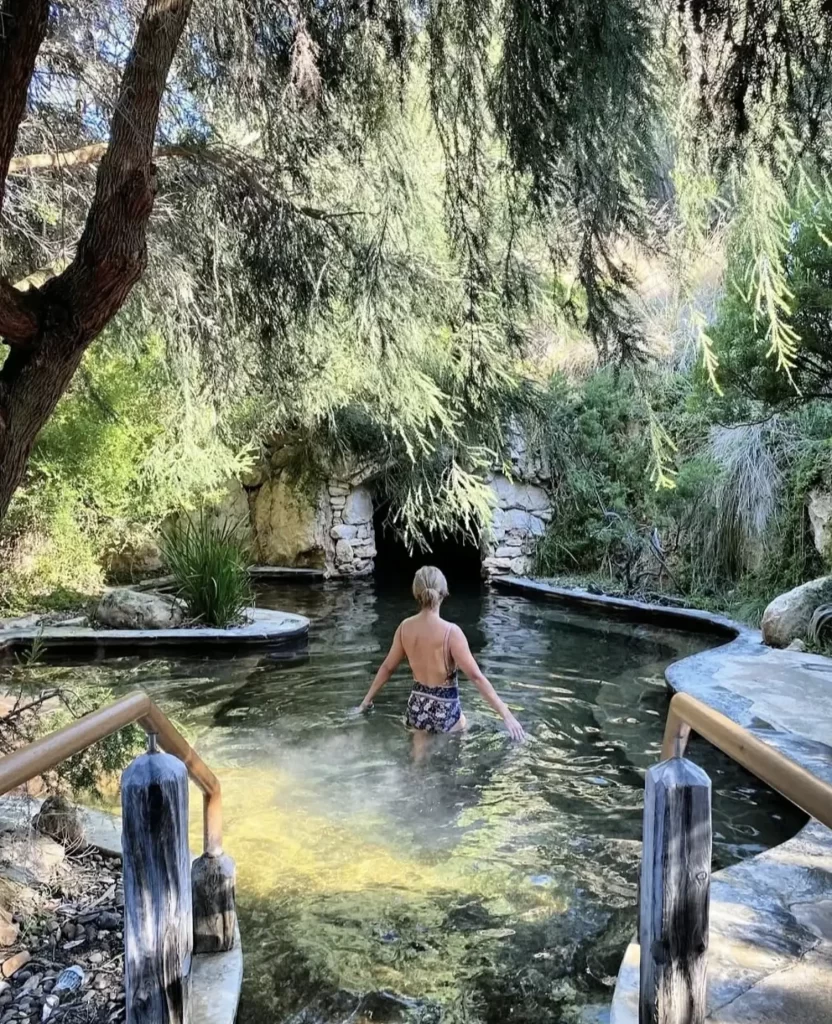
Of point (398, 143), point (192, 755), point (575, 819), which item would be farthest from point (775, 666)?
point (192, 755)

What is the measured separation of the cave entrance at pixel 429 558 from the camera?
14.6 meters

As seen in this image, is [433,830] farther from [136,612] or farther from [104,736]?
[136,612]

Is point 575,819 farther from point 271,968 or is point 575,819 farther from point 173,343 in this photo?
point 173,343

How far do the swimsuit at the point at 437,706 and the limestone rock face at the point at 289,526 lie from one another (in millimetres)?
8577

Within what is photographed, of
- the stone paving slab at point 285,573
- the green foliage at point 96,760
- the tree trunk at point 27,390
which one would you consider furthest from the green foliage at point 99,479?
the tree trunk at point 27,390

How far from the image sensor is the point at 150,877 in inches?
66.1

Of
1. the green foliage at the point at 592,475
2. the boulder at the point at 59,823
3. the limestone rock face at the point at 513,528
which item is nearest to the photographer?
the boulder at the point at 59,823

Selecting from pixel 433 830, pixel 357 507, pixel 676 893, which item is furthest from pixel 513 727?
pixel 357 507

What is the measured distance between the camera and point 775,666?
6.25 meters

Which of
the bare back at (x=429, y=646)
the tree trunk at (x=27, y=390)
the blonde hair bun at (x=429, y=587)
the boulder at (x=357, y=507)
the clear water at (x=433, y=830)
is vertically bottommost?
the clear water at (x=433, y=830)

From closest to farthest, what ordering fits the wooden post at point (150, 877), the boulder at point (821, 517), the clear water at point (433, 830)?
the wooden post at point (150, 877), the clear water at point (433, 830), the boulder at point (821, 517)

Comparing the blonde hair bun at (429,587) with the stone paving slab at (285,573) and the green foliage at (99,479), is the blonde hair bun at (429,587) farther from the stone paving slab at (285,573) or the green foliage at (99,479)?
the stone paving slab at (285,573)

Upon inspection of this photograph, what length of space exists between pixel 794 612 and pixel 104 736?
267 inches

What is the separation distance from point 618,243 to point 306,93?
131cm
